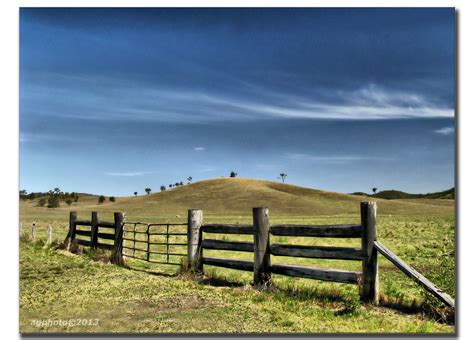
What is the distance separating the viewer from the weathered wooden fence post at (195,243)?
11367mm

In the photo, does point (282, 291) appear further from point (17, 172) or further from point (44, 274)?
point (44, 274)

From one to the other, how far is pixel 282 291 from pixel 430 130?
4.38m

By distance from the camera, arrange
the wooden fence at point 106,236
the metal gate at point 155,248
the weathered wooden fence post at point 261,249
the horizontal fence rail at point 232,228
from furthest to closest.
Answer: the wooden fence at point 106,236, the metal gate at point 155,248, the horizontal fence rail at point 232,228, the weathered wooden fence post at point 261,249

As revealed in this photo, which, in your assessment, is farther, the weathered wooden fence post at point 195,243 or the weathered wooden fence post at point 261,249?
the weathered wooden fence post at point 195,243

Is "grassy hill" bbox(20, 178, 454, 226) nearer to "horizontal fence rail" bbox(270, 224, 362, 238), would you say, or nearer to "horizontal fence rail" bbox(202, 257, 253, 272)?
"horizontal fence rail" bbox(202, 257, 253, 272)

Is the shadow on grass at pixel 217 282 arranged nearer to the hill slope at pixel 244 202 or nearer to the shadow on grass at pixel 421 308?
the shadow on grass at pixel 421 308

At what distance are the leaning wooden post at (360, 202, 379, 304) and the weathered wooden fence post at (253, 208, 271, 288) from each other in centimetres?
224

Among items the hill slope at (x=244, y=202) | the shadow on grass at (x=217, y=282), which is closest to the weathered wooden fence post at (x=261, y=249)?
the shadow on grass at (x=217, y=282)

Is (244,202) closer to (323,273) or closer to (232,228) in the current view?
(232,228)

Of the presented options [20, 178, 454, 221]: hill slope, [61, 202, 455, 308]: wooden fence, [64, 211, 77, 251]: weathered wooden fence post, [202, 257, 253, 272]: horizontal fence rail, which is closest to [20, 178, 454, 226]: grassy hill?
[20, 178, 454, 221]: hill slope

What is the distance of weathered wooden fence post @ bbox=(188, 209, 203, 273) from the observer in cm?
1137

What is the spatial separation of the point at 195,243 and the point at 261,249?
2.45m

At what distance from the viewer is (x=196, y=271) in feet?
37.0

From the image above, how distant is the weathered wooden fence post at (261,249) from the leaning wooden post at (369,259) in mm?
2242
